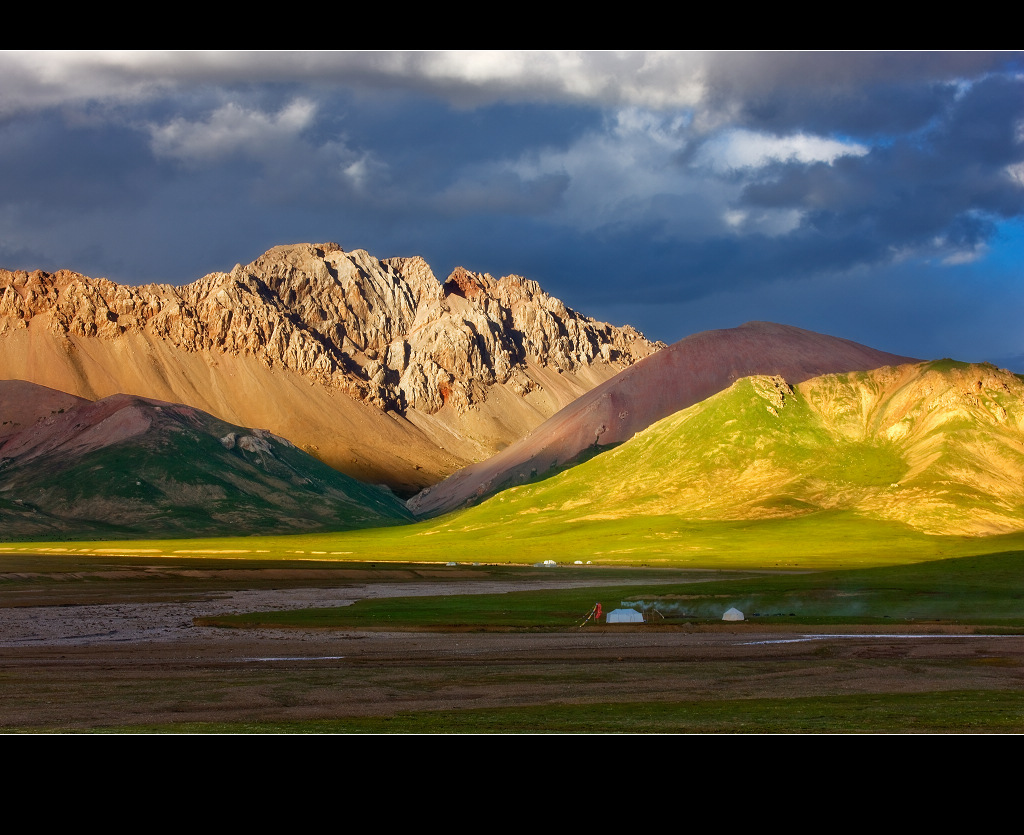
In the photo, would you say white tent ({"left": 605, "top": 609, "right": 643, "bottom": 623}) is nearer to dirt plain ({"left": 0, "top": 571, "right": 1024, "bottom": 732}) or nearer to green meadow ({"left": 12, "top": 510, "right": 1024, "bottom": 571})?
dirt plain ({"left": 0, "top": 571, "right": 1024, "bottom": 732})

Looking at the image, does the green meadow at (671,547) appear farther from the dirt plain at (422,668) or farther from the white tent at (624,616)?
the dirt plain at (422,668)

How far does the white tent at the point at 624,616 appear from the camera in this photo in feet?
216

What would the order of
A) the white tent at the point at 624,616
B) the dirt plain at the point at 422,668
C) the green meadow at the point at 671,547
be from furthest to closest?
the green meadow at the point at 671,547 → the white tent at the point at 624,616 → the dirt plain at the point at 422,668

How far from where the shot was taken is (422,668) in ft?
140

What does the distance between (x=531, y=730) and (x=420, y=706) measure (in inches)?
277

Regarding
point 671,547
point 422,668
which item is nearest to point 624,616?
point 422,668

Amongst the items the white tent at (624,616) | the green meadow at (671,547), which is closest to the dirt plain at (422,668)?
the white tent at (624,616)

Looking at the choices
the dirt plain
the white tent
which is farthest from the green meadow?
the dirt plain

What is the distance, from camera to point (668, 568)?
420 feet

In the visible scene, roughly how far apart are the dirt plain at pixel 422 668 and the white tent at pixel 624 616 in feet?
8.03

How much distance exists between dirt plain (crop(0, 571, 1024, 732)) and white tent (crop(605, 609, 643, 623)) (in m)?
2.45
